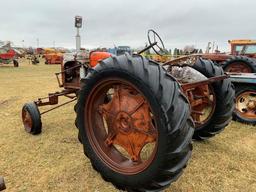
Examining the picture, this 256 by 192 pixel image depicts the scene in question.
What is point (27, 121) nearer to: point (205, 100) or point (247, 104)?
point (205, 100)

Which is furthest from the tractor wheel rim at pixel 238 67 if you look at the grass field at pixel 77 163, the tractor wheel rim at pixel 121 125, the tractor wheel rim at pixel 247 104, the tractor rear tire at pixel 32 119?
the tractor wheel rim at pixel 121 125

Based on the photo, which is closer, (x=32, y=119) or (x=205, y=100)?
(x=205, y=100)

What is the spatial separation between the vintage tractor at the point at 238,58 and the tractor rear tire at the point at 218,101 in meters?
4.98

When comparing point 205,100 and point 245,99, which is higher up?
point 205,100

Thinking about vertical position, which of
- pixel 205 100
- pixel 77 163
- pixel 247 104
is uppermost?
pixel 205 100

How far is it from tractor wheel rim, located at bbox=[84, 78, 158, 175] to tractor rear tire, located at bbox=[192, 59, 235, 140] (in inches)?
52.2

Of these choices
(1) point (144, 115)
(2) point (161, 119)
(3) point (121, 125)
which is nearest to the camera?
(2) point (161, 119)

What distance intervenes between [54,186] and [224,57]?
8353 millimetres

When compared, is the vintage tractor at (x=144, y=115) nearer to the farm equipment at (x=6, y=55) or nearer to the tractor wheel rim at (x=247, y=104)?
the tractor wheel rim at (x=247, y=104)

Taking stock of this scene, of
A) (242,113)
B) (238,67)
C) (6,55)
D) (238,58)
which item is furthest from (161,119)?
(6,55)

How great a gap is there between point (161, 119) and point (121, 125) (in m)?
0.67

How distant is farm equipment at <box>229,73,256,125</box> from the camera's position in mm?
5186

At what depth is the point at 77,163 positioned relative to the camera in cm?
332

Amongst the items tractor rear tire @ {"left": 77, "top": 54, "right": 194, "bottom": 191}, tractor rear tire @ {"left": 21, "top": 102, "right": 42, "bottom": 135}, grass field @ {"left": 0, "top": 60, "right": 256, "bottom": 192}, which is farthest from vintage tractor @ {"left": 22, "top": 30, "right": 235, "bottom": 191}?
tractor rear tire @ {"left": 21, "top": 102, "right": 42, "bottom": 135}
